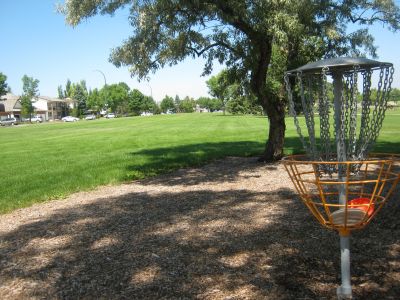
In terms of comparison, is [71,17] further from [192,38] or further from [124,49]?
[192,38]

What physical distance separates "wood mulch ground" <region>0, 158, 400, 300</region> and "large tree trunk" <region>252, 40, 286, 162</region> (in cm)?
432

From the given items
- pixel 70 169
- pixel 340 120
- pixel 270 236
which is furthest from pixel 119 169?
pixel 340 120

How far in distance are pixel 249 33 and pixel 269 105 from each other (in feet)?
6.88

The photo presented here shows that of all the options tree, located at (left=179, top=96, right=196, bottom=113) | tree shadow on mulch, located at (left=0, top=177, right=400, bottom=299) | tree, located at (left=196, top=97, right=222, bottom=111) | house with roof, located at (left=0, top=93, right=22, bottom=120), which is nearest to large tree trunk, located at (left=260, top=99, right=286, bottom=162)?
tree shadow on mulch, located at (left=0, top=177, right=400, bottom=299)

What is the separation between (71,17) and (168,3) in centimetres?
246

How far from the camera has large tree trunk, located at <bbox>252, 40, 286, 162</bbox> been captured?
38.0ft

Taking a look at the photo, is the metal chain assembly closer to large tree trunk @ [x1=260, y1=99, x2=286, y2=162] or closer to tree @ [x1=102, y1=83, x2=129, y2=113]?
large tree trunk @ [x1=260, y1=99, x2=286, y2=162]

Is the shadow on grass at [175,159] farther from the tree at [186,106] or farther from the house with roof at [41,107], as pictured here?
the tree at [186,106]

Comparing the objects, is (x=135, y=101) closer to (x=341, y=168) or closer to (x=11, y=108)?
(x=11, y=108)

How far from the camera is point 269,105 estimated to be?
11992 mm

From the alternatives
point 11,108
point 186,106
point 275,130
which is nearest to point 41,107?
point 11,108

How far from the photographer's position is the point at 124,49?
1059 cm

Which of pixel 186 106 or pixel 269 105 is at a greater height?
pixel 186 106

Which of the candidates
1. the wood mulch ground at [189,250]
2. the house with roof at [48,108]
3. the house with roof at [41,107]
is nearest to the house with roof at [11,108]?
the house with roof at [41,107]
